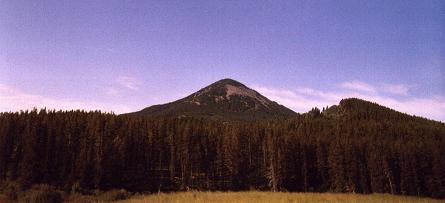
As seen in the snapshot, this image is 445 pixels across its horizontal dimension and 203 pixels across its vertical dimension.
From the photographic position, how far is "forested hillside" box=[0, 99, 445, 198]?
7181 cm

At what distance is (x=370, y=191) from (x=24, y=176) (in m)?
63.5

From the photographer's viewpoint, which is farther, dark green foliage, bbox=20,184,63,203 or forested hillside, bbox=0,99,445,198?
forested hillside, bbox=0,99,445,198

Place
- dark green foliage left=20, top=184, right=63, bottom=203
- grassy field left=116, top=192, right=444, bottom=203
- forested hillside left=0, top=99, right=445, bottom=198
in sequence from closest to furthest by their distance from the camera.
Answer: dark green foliage left=20, top=184, right=63, bottom=203 < grassy field left=116, top=192, right=444, bottom=203 < forested hillside left=0, top=99, right=445, bottom=198

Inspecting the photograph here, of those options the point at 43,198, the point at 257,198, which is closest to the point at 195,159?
the point at 257,198

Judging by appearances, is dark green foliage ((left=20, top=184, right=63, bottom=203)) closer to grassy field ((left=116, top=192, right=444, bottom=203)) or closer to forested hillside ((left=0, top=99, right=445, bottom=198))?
grassy field ((left=116, top=192, right=444, bottom=203))

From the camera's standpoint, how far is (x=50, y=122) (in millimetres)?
78312

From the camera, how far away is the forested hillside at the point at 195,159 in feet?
236

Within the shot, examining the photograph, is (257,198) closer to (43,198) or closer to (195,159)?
(43,198)

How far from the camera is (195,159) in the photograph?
85500 millimetres

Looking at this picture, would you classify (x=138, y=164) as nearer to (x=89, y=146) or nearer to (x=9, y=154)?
(x=89, y=146)

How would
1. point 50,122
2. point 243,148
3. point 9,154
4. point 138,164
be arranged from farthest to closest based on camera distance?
point 243,148 → point 138,164 → point 50,122 → point 9,154

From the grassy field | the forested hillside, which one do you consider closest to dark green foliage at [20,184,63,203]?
the grassy field

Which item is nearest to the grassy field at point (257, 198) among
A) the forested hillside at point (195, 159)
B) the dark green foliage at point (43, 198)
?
the dark green foliage at point (43, 198)

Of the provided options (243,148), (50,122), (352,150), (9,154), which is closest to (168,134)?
(243,148)
